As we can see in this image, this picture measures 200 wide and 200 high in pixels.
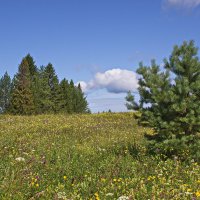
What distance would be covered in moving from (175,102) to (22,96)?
55.2m

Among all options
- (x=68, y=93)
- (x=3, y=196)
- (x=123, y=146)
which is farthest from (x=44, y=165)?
(x=68, y=93)

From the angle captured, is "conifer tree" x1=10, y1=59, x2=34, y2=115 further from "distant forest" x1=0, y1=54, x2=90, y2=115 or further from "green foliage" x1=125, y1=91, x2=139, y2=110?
"green foliage" x1=125, y1=91, x2=139, y2=110

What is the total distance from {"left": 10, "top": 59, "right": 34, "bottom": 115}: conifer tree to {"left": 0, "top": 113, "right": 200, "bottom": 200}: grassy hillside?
48992mm

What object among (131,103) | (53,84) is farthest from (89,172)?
(53,84)

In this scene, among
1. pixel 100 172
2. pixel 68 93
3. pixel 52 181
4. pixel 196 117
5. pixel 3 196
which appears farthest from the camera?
pixel 68 93

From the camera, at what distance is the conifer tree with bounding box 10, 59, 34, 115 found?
214 ft

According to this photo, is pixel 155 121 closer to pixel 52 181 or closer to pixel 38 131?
pixel 52 181

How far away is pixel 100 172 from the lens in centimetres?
1052

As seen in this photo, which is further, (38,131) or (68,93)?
(68,93)

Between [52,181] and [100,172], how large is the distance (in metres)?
1.60

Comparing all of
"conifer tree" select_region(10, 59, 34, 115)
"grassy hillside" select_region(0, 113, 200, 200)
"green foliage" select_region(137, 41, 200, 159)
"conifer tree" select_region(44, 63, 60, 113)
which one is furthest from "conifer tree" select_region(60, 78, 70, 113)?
"green foliage" select_region(137, 41, 200, 159)

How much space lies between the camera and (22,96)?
214 feet

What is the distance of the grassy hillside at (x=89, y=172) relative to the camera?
793 cm

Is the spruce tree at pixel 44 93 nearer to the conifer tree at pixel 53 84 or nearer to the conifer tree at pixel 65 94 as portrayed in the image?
the conifer tree at pixel 53 84
